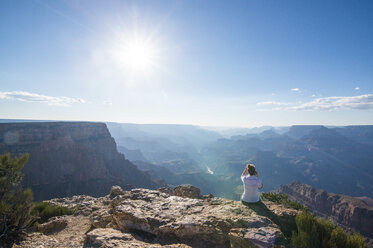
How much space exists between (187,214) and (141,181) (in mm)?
66672

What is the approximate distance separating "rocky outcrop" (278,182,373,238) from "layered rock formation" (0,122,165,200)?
5544 centimetres

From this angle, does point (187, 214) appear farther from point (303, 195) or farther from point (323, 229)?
point (303, 195)

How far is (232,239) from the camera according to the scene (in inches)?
204

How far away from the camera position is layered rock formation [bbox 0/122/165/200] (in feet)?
166

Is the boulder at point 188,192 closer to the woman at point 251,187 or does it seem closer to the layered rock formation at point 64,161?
the woman at point 251,187

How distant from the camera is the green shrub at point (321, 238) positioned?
4785 mm

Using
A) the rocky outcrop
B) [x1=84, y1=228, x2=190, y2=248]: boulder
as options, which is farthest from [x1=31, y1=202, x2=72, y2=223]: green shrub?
the rocky outcrop

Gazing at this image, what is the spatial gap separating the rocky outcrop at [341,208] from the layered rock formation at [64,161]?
2183 inches

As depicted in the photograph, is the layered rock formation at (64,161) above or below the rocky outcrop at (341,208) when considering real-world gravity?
above

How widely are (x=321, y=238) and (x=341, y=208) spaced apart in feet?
227

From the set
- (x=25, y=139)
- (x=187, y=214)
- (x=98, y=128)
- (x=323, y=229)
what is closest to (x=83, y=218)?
(x=187, y=214)

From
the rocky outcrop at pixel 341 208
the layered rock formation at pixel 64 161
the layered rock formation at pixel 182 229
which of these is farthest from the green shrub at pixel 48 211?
the rocky outcrop at pixel 341 208

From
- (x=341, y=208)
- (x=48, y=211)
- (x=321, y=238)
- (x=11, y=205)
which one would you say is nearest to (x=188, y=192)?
(x=321, y=238)

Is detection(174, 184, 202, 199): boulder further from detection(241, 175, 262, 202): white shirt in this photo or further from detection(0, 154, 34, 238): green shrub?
detection(0, 154, 34, 238): green shrub
